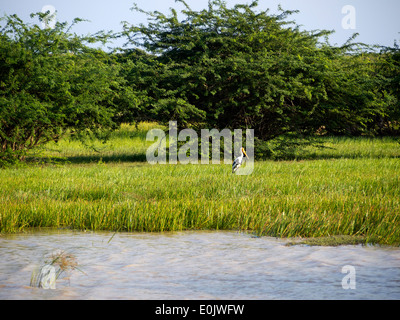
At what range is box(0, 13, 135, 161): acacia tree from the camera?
50.9ft

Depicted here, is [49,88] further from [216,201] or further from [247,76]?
[216,201]

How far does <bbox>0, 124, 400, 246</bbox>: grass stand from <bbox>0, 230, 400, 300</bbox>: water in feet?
1.41

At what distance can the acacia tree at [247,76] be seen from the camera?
60.0 feet

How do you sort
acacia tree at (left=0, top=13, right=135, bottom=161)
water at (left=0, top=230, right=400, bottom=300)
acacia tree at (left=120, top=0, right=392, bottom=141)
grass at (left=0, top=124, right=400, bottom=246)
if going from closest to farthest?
water at (left=0, top=230, right=400, bottom=300) < grass at (left=0, top=124, right=400, bottom=246) < acacia tree at (left=0, top=13, right=135, bottom=161) < acacia tree at (left=120, top=0, right=392, bottom=141)

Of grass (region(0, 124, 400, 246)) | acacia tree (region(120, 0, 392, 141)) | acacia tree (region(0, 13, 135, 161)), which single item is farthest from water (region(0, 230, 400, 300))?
acacia tree (region(120, 0, 392, 141))

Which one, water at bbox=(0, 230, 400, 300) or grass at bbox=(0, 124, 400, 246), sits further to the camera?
grass at bbox=(0, 124, 400, 246)

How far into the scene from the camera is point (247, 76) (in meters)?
18.0

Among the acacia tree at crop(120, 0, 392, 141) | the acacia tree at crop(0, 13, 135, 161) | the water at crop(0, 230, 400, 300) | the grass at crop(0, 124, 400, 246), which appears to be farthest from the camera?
the acacia tree at crop(120, 0, 392, 141)

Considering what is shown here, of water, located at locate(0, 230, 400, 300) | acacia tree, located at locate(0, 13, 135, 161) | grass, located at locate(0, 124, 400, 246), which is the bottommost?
water, located at locate(0, 230, 400, 300)

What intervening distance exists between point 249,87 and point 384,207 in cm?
1055

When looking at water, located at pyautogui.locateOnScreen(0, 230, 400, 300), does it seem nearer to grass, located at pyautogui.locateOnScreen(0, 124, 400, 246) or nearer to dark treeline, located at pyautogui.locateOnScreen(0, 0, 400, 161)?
grass, located at pyautogui.locateOnScreen(0, 124, 400, 246)

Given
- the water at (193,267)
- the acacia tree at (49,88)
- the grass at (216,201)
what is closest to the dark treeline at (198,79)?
the acacia tree at (49,88)

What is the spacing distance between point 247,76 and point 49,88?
6.45m
